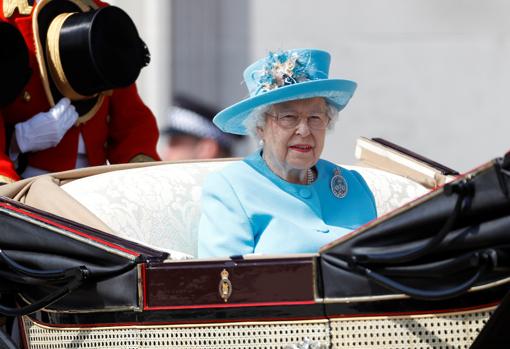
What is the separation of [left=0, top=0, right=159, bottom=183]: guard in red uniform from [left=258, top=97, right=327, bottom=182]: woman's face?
78 cm

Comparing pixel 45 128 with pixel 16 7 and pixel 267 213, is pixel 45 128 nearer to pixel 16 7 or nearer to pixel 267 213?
pixel 16 7

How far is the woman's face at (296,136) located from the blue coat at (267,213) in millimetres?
64

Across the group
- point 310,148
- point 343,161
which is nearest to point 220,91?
point 343,161

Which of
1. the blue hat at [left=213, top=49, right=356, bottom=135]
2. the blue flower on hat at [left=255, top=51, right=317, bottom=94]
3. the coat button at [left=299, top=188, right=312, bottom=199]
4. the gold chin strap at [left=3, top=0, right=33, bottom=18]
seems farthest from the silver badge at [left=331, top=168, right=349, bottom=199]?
the gold chin strap at [left=3, top=0, right=33, bottom=18]

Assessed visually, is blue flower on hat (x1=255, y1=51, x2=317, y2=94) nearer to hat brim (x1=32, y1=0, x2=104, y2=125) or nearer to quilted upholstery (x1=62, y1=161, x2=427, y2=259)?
quilted upholstery (x1=62, y1=161, x2=427, y2=259)

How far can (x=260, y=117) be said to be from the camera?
355 cm

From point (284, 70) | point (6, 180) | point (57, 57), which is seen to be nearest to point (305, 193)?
point (284, 70)

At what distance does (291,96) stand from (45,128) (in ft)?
3.20

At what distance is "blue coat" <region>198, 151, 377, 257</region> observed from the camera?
132 inches

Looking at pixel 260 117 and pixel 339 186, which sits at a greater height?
pixel 260 117

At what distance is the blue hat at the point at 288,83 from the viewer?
135 inches

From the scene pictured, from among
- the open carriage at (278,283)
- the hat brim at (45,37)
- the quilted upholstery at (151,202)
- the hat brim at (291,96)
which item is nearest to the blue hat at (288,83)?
the hat brim at (291,96)

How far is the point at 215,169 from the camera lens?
4020 millimetres

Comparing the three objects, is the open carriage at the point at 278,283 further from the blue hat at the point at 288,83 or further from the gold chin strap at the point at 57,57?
the gold chin strap at the point at 57,57
